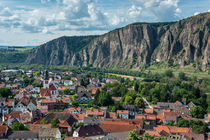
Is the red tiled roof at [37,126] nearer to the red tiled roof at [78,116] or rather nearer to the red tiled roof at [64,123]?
the red tiled roof at [64,123]

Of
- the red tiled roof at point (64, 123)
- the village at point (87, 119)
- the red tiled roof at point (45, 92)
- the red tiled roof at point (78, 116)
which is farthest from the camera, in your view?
the red tiled roof at point (45, 92)

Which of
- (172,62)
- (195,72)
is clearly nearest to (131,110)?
(195,72)

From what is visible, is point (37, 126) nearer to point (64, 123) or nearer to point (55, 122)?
point (55, 122)

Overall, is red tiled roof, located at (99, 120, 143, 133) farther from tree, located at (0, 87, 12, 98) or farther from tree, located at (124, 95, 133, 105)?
tree, located at (0, 87, 12, 98)

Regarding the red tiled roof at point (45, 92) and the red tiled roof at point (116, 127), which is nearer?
the red tiled roof at point (116, 127)

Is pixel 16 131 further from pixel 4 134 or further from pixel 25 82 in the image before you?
pixel 25 82

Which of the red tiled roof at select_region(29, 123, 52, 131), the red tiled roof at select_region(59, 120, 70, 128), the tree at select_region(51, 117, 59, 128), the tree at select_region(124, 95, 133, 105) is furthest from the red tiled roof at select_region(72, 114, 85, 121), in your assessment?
the tree at select_region(124, 95, 133, 105)

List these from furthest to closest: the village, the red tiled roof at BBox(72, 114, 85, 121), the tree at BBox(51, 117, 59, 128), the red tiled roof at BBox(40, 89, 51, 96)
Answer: the red tiled roof at BBox(40, 89, 51, 96) → the red tiled roof at BBox(72, 114, 85, 121) → the tree at BBox(51, 117, 59, 128) → the village

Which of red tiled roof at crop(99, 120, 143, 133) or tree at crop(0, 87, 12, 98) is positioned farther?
tree at crop(0, 87, 12, 98)

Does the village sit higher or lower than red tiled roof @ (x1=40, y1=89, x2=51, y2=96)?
lower

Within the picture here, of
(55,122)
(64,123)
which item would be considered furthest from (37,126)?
(64,123)

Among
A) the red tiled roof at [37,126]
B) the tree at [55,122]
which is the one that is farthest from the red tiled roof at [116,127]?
the red tiled roof at [37,126]
